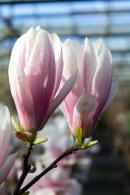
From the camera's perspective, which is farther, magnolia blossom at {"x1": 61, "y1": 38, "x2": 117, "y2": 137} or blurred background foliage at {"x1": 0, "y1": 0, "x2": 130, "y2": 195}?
blurred background foliage at {"x1": 0, "y1": 0, "x2": 130, "y2": 195}

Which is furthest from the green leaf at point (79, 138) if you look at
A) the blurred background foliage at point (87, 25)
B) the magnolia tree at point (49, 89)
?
the blurred background foliage at point (87, 25)

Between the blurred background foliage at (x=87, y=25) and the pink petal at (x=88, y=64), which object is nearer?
the pink petal at (x=88, y=64)

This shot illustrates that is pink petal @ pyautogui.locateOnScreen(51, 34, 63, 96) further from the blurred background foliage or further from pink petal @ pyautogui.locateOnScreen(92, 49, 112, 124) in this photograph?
the blurred background foliage

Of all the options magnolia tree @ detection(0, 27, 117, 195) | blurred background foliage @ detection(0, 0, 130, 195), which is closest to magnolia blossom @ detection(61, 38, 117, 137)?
magnolia tree @ detection(0, 27, 117, 195)

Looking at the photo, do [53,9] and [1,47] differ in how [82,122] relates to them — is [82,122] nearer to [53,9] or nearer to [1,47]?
[53,9]

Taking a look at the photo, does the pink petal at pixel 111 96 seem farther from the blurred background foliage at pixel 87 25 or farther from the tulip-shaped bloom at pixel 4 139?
the blurred background foliage at pixel 87 25

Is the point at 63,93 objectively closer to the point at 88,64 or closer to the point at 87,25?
the point at 88,64

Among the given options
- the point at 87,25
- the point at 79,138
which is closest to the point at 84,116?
the point at 79,138

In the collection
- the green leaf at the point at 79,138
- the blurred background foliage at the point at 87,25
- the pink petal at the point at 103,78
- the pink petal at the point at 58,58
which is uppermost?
the pink petal at the point at 58,58

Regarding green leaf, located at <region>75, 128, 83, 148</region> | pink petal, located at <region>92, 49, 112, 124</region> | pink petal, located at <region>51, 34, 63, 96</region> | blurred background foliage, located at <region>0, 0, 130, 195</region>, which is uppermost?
→ pink petal, located at <region>51, 34, 63, 96</region>
